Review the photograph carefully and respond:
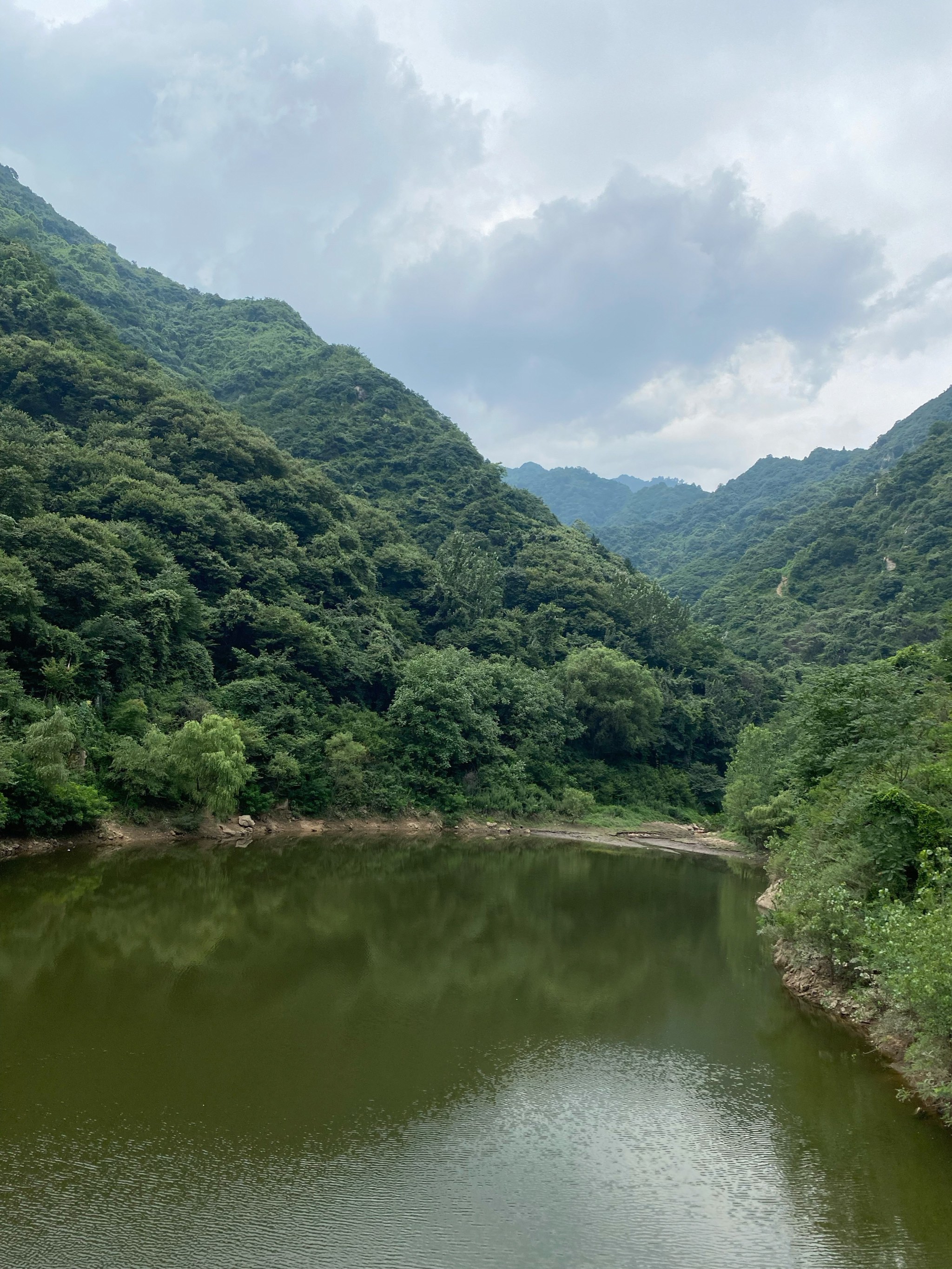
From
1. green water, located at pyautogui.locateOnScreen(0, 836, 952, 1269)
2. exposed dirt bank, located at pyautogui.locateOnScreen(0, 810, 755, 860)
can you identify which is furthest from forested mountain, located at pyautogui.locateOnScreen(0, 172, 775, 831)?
green water, located at pyautogui.locateOnScreen(0, 836, 952, 1269)

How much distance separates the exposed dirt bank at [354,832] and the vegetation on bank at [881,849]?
19768 millimetres

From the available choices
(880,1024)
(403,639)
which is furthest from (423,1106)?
(403,639)

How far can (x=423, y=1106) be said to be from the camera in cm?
1261

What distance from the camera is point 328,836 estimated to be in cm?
4322

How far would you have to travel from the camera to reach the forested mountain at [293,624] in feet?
121

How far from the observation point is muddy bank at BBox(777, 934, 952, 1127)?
12539 millimetres

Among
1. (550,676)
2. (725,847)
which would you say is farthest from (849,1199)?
(550,676)

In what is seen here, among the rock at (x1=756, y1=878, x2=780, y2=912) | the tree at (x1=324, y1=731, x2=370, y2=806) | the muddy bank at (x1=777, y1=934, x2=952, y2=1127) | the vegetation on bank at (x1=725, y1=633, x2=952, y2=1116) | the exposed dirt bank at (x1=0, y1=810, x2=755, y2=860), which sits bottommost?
the exposed dirt bank at (x1=0, y1=810, x2=755, y2=860)

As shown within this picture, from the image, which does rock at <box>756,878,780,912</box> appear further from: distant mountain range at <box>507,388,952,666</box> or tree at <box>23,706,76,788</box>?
distant mountain range at <box>507,388,952,666</box>

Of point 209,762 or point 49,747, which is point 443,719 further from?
point 49,747

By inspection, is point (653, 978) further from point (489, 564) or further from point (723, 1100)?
point (489, 564)

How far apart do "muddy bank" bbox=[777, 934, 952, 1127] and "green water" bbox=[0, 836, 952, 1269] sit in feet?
1.35

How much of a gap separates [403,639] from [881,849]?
156ft

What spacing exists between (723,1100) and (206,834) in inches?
1179
